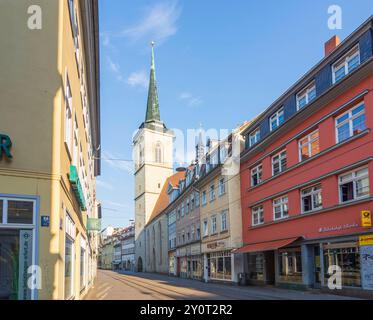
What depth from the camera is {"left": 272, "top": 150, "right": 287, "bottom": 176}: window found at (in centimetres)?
2809

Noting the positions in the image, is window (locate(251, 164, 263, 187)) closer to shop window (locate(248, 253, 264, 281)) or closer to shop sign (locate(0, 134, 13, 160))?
shop window (locate(248, 253, 264, 281))

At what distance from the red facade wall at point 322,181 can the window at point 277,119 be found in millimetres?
1095

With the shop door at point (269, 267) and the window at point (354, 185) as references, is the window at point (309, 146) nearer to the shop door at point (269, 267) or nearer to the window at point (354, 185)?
the window at point (354, 185)

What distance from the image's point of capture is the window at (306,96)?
24750 mm

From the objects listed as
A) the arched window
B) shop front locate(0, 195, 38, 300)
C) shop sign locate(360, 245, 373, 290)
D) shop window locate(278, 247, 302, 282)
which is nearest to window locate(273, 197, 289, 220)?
shop window locate(278, 247, 302, 282)

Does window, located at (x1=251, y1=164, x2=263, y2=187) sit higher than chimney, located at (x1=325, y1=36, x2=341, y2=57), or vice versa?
chimney, located at (x1=325, y1=36, x2=341, y2=57)

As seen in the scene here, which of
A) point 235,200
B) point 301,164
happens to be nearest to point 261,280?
point 235,200

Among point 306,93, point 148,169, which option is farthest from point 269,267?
point 148,169

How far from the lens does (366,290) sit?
63.2 ft

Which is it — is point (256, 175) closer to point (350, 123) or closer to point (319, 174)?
point (319, 174)

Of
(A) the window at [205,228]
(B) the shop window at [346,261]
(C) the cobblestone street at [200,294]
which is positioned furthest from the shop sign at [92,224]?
(A) the window at [205,228]

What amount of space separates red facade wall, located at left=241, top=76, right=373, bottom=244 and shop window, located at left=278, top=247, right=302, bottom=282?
→ 3.39ft

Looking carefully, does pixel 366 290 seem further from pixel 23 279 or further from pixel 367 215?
pixel 23 279
